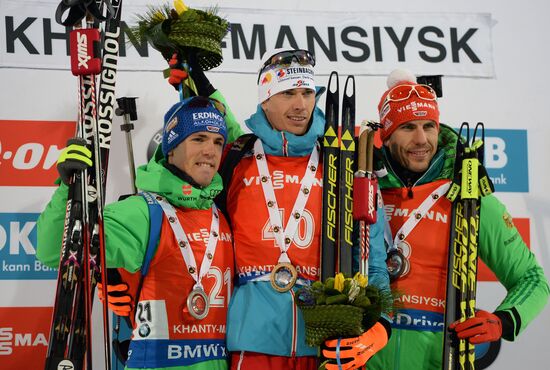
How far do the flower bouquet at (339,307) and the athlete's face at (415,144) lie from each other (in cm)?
70

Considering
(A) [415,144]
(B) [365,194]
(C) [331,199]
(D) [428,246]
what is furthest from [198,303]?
(A) [415,144]

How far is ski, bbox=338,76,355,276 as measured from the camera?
3.12 metres

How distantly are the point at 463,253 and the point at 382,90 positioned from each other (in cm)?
130

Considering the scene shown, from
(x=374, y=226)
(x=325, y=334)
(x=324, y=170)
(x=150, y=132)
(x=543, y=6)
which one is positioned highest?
(x=543, y=6)

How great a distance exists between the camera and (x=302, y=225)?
3195 mm

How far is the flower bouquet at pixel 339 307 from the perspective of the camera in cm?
284

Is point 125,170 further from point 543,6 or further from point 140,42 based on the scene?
point 543,6

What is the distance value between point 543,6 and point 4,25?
277 cm

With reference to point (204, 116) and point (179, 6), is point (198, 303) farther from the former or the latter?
point (179, 6)

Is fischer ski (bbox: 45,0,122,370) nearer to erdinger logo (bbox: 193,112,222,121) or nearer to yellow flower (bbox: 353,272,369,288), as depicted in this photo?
erdinger logo (bbox: 193,112,222,121)

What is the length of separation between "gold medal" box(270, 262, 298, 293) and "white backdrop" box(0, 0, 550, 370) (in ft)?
4.01

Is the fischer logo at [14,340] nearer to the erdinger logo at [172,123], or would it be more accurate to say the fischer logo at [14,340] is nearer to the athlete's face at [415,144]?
the erdinger logo at [172,123]

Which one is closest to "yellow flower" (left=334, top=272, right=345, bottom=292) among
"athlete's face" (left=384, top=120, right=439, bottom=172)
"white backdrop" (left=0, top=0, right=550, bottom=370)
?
"athlete's face" (left=384, top=120, right=439, bottom=172)

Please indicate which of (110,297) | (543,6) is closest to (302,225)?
(110,297)
